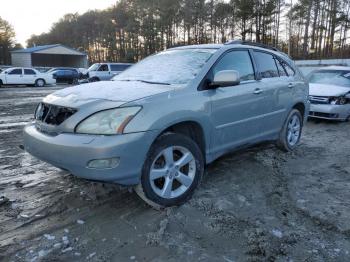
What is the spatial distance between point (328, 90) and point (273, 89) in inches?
200

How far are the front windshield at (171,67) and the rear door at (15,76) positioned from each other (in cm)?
2491

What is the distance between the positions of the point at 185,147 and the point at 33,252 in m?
1.76

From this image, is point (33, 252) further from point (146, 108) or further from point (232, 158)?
point (232, 158)

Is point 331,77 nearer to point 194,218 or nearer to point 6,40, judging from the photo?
point 194,218

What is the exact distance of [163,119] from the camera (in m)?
3.60

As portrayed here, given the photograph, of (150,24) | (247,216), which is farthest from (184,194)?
(150,24)

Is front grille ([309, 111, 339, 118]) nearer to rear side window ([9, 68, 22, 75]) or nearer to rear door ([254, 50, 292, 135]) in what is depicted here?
rear door ([254, 50, 292, 135])

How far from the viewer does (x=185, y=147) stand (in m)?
3.87

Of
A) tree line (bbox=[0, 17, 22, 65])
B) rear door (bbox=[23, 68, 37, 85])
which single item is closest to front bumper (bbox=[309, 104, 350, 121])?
rear door (bbox=[23, 68, 37, 85])

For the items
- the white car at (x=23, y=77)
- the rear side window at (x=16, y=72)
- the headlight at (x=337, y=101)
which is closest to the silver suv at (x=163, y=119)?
the headlight at (x=337, y=101)

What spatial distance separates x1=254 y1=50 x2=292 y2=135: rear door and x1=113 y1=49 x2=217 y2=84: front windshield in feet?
3.40

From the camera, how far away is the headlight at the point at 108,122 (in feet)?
11.0

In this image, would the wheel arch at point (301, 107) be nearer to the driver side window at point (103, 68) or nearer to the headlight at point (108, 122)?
the headlight at point (108, 122)

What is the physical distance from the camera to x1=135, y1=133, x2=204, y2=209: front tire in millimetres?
3600
